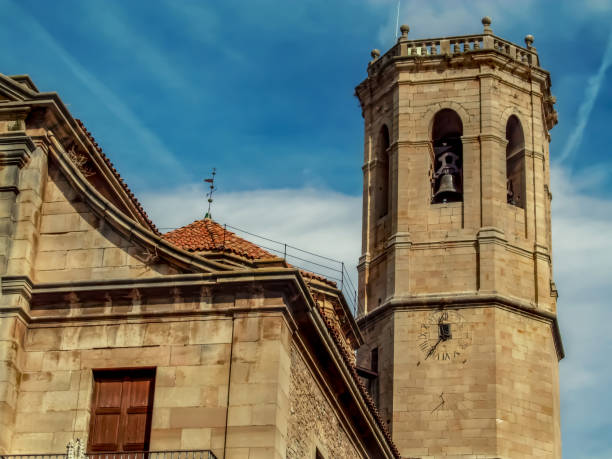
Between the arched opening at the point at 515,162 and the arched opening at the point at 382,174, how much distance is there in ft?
13.4

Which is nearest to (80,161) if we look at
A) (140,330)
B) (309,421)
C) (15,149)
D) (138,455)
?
(15,149)

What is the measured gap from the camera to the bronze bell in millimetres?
49500

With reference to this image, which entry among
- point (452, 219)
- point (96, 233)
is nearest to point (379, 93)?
point (452, 219)

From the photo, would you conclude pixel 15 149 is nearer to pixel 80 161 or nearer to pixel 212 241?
pixel 80 161

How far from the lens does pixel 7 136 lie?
26.0 m

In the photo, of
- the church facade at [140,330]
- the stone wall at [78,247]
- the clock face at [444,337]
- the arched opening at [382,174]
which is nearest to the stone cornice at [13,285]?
the church facade at [140,330]

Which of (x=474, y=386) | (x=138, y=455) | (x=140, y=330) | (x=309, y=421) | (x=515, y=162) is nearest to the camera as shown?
(x=138, y=455)

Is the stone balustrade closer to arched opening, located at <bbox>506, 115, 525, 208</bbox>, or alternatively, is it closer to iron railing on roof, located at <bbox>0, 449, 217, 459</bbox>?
arched opening, located at <bbox>506, 115, 525, 208</bbox>

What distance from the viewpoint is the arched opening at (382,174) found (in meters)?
51.2

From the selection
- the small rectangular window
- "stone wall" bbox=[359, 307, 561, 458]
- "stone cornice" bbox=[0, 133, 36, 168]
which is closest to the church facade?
"stone cornice" bbox=[0, 133, 36, 168]

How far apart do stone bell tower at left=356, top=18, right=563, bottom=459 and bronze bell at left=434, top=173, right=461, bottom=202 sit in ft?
0.16

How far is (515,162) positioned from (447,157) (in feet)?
8.32

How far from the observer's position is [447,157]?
166 feet

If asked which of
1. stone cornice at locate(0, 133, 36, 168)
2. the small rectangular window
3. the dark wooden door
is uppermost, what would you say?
the small rectangular window
